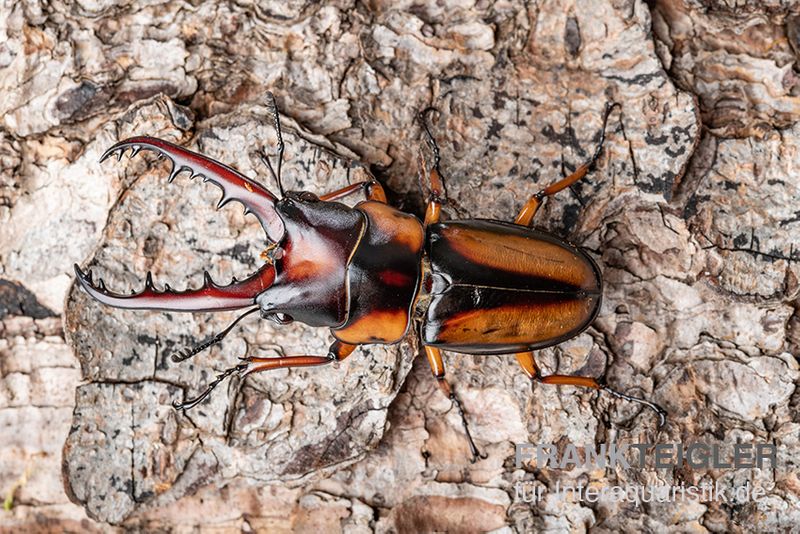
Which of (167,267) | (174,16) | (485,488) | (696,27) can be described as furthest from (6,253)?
(696,27)

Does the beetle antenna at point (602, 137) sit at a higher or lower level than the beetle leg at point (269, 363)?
higher

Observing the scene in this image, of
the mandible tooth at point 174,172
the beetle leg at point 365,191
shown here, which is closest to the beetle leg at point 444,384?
the beetle leg at point 365,191

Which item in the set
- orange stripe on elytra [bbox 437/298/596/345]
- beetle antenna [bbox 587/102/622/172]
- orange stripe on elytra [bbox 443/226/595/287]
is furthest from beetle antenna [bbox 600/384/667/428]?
beetle antenna [bbox 587/102/622/172]

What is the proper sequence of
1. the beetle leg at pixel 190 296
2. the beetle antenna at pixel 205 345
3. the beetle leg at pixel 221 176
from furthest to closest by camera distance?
the beetle antenna at pixel 205 345, the beetle leg at pixel 221 176, the beetle leg at pixel 190 296

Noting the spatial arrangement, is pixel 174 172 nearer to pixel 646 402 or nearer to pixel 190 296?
pixel 190 296

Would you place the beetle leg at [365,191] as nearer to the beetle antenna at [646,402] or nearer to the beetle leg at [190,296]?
the beetle leg at [190,296]

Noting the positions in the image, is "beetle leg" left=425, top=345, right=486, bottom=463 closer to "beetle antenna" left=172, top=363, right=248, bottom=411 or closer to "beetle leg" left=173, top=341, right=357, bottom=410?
"beetle leg" left=173, top=341, right=357, bottom=410
